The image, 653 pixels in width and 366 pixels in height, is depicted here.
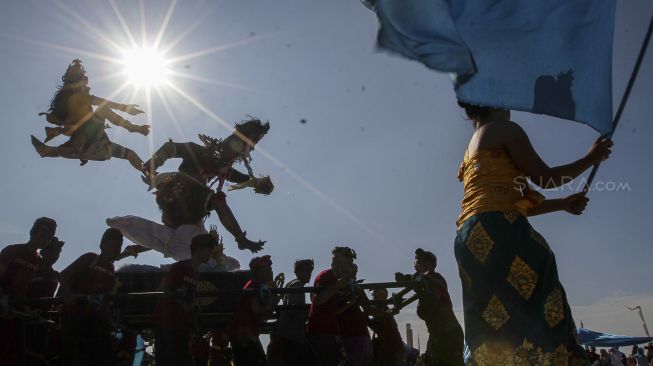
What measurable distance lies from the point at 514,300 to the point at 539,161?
739 millimetres

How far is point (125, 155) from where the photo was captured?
20.7 ft

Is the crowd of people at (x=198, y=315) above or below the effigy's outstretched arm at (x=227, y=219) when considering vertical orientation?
below

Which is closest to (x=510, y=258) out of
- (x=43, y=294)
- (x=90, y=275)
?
(x=90, y=275)

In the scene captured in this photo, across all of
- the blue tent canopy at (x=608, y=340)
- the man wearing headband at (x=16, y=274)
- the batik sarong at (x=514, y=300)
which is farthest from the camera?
the blue tent canopy at (x=608, y=340)

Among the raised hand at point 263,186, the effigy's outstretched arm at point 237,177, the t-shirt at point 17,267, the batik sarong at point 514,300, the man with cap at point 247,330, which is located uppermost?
the effigy's outstretched arm at point 237,177

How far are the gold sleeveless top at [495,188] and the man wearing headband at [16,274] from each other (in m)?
3.94

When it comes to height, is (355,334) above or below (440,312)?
below

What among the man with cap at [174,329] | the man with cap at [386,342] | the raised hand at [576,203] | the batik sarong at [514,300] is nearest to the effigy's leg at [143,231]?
the man with cap at [174,329]

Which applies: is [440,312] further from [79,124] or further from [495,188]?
[79,124]

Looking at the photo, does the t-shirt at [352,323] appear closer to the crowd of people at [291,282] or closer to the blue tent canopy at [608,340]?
the crowd of people at [291,282]

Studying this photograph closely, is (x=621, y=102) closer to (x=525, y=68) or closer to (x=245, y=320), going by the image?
(x=525, y=68)

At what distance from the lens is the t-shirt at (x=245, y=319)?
522 cm

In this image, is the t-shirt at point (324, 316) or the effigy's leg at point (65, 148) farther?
the effigy's leg at point (65, 148)

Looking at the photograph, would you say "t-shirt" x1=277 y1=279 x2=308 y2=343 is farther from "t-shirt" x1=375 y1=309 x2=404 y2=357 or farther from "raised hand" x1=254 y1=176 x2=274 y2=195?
"raised hand" x1=254 y1=176 x2=274 y2=195
